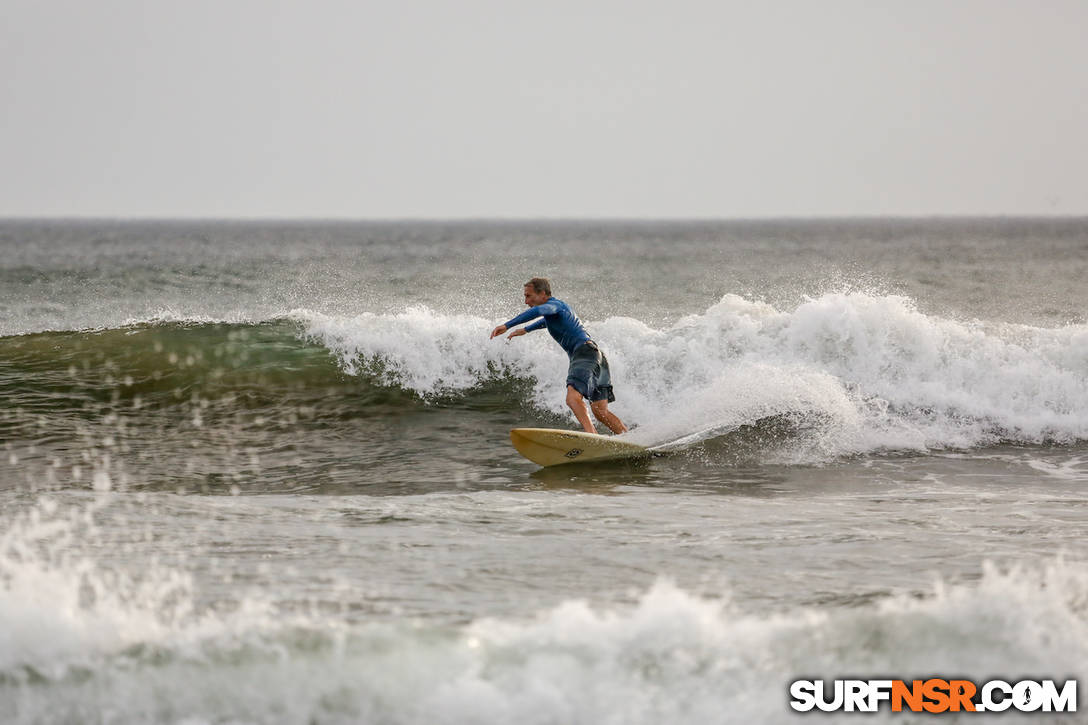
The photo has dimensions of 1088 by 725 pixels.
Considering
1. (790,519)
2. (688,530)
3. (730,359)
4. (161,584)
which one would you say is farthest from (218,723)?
(730,359)

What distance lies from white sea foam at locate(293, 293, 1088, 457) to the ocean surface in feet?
0.15

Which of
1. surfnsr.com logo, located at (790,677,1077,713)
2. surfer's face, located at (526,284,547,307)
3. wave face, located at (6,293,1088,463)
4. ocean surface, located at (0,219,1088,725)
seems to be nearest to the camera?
surfnsr.com logo, located at (790,677,1077,713)

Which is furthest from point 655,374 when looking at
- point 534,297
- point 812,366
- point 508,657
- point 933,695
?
point 933,695

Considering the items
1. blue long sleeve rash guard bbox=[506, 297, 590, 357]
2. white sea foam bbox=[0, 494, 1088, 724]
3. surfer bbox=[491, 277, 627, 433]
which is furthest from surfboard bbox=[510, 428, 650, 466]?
white sea foam bbox=[0, 494, 1088, 724]

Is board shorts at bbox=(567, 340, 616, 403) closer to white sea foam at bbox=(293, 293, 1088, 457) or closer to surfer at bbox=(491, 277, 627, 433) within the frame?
surfer at bbox=(491, 277, 627, 433)

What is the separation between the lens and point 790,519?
281 inches

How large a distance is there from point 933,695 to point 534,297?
20.4 feet

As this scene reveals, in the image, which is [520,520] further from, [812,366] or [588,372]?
[812,366]

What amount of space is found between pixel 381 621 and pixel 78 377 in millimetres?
10301

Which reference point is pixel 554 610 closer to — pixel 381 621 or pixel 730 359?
pixel 381 621

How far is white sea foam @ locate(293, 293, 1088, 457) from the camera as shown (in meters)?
11.1

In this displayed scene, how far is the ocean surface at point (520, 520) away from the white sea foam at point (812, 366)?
0.05 meters

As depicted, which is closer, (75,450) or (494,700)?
(494,700)

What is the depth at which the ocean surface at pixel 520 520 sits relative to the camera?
4.40m
